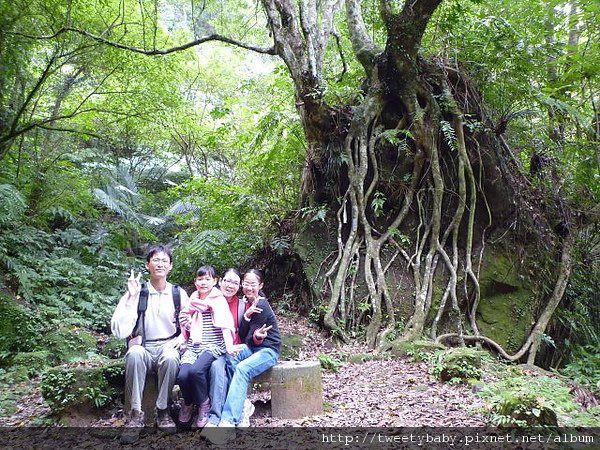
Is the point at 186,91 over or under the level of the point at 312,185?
over

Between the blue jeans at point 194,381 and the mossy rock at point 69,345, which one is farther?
the mossy rock at point 69,345

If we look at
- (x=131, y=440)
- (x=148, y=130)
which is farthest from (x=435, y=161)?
(x=148, y=130)

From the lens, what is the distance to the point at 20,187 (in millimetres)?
8070

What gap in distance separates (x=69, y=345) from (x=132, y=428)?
8.96 feet

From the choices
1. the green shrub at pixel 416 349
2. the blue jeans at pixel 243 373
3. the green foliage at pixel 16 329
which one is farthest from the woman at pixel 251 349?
the green foliage at pixel 16 329

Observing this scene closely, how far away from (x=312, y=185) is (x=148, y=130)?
27.2ft

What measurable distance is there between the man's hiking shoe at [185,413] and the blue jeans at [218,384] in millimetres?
221

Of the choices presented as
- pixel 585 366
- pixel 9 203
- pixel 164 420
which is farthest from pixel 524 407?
pixel 9 203

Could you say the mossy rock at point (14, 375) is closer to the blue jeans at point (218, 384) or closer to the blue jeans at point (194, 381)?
the blue jeans at point (194, 381)

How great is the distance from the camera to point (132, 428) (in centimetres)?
351

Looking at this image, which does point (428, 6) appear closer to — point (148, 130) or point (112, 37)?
point (112, 37)

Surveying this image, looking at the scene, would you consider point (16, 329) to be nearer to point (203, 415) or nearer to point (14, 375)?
point (14, 375)

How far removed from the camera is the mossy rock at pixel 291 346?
5324 mm

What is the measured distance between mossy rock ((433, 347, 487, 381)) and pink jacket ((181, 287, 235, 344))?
2107 mm
